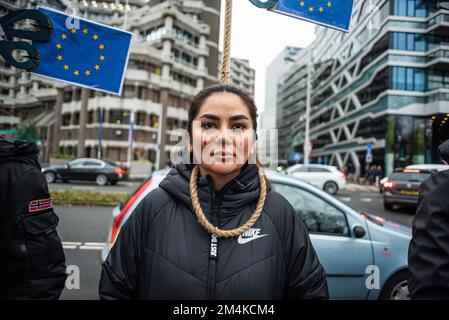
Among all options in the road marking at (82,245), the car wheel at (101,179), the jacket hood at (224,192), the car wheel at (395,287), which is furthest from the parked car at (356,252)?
the car wheel at (101,179)

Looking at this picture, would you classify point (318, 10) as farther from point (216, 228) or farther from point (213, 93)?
point (216, 228)

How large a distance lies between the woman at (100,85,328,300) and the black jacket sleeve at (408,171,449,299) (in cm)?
41

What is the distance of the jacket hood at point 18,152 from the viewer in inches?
59.4

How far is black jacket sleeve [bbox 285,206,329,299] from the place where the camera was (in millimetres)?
1310

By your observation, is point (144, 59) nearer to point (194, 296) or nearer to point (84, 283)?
point (84, 283)

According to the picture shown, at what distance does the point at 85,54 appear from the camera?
6.12 ft

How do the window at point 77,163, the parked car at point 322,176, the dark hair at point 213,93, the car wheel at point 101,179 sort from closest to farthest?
the dark hair at point 213,93 → the parked car at point 322,176 → the window at point 77,163 → the car wheel at point 101,179

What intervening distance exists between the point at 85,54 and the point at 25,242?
123 centimetres

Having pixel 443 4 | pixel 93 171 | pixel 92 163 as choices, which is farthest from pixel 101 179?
pixel 443 4

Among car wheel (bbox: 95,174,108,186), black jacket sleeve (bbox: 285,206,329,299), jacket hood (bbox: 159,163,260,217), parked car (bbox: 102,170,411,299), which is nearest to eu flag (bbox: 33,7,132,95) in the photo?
jacket hood (bbox: 159,163,260,217)

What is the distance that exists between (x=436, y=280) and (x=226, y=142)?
3.52 ft

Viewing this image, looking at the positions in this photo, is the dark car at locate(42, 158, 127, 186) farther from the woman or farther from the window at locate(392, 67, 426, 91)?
the window at locate(392, 67, 426, 91)

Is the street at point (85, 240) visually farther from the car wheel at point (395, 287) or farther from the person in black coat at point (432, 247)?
the car wheel at point (395, 287)
